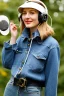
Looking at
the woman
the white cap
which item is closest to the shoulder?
the woman

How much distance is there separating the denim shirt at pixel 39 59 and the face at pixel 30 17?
0.09 m

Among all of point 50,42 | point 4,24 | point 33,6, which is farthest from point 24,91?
point 33,6

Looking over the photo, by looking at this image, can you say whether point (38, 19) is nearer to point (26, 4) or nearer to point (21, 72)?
point (26, 4)

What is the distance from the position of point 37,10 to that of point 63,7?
308 inches

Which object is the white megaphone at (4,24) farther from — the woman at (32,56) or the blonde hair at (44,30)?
the blonde hair at (44,30)

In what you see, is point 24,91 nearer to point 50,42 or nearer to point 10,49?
point 10,49

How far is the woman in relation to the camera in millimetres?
5797

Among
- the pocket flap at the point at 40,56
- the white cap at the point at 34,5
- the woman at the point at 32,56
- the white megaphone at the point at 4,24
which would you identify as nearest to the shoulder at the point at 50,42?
the woman at the point at 32,56

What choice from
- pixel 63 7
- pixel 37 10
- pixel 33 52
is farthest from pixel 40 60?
pixel 63 7

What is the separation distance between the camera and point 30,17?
5.93 m

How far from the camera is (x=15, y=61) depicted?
5945 millimetres

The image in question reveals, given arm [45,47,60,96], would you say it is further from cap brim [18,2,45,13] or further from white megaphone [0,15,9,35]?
white megaphone [0,15,9,35]

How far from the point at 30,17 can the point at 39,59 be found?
44 centimetres

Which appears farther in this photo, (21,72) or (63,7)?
(63,7)
